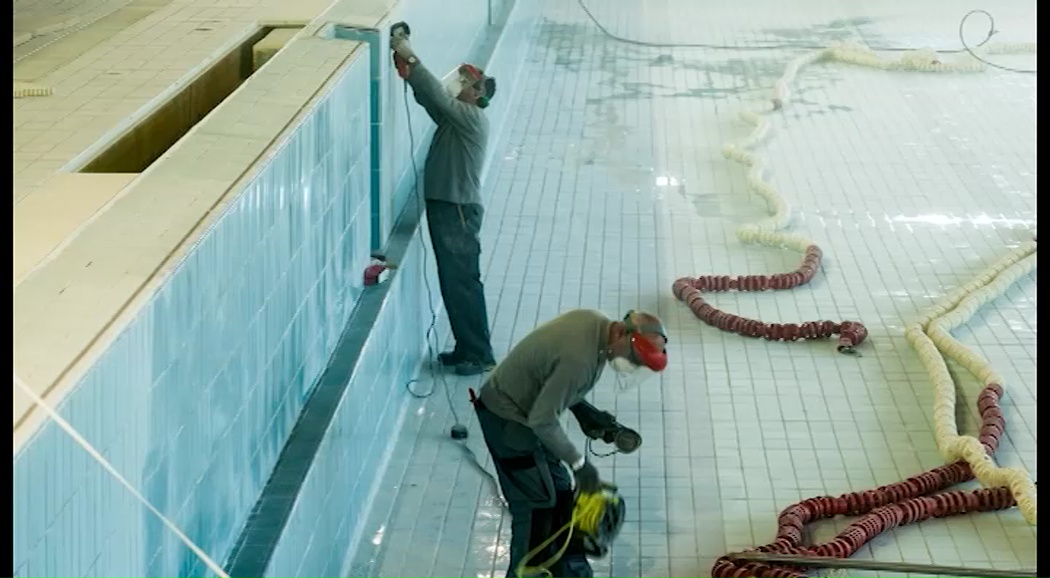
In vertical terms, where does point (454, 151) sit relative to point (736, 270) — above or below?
above

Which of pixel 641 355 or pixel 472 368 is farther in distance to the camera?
pixel 472 368

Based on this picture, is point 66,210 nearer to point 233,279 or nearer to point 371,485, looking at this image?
point 233,279

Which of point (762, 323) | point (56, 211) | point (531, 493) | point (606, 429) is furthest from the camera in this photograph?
point (762, 323)

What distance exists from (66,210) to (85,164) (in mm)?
893

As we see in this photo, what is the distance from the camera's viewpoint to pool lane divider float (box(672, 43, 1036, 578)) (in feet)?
19.0

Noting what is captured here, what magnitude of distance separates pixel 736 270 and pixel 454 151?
250 centimetres

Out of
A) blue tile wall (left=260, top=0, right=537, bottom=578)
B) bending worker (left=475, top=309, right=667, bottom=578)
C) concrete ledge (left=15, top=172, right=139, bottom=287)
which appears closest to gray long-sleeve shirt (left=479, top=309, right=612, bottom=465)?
bending worker (left=475, top=309, right=667, bottom=578)

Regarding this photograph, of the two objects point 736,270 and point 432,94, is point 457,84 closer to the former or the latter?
point 432,94

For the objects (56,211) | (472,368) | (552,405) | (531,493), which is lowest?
(472,368)

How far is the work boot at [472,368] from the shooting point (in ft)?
24.3

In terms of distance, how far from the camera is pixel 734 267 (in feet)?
29.5

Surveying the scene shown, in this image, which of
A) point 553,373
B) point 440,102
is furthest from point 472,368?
point 553,373

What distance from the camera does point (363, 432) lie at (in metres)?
6.02

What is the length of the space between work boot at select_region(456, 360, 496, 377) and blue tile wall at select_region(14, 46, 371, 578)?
3.41ft
